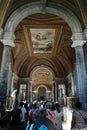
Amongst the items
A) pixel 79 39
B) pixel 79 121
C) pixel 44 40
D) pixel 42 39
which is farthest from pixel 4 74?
pixel 44 40

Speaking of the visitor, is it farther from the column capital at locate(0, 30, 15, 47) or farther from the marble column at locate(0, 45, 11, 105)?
the column capital at locate(0, 30, 15, 47)

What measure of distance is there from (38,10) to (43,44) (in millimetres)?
6869

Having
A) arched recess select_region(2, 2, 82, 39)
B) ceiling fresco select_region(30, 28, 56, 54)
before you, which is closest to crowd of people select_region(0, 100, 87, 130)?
arched recess select_region(2, 2, 82, 39)

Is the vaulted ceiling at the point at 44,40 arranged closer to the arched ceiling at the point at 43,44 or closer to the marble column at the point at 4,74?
the arched ceiling at the point at 43,44

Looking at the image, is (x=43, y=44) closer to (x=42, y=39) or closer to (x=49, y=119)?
(x=42, y=39)

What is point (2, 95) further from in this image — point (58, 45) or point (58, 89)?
point (58, 89)

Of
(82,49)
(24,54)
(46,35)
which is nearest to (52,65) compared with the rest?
(24,54)

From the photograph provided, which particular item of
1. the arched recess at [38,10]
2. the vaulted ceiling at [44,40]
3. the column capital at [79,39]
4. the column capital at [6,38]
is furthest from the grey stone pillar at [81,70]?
the column capital at [6,38]

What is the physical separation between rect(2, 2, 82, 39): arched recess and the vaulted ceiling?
0.18 meters

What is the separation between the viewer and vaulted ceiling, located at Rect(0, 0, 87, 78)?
6.88 metres

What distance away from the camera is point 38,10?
7.13 meters

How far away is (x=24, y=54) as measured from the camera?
50.4ft

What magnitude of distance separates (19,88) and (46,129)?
16814 mm

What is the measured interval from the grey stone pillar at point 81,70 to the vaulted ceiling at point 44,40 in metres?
0.82
